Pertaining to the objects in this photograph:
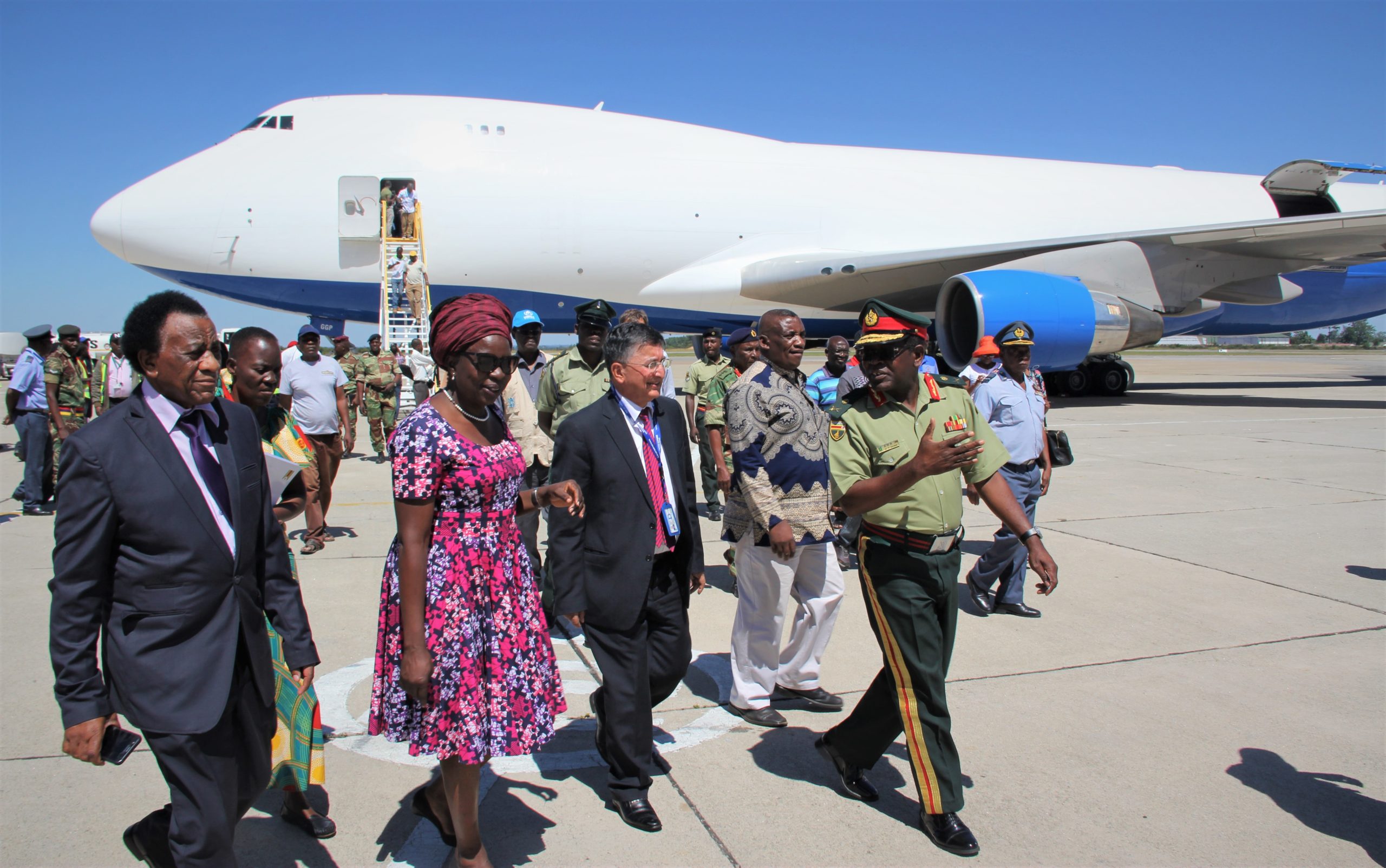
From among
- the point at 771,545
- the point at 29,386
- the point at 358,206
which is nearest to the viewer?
the point at 771,545

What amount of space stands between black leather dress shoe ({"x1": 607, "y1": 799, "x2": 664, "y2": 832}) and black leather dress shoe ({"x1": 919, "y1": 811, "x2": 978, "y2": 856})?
2.93 ft

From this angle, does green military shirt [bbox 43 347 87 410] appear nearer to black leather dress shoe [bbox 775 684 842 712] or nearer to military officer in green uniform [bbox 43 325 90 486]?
military officer in green uniform [bbox 43 325 90 486]

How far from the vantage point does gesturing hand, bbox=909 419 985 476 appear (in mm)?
2504

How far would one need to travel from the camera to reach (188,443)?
2.11m

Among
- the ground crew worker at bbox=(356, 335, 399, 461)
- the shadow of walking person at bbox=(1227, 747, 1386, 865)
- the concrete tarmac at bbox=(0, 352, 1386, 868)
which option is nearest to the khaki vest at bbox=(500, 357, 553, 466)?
the concrete tarmac at bbox=(0, 352, 1386, 868)

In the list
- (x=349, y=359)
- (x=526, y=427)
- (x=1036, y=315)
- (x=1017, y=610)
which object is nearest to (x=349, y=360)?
(x=349, y=359)

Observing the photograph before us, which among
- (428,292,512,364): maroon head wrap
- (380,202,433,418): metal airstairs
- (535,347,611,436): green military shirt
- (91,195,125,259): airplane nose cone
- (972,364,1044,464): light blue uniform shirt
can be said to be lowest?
(972,364,1044,464): light blue uniform shirt

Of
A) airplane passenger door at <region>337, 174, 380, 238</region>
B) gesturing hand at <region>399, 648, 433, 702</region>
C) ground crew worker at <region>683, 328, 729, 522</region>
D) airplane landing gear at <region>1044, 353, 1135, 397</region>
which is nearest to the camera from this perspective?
gesturing hand at <region>399, 648, 433, 702</region>

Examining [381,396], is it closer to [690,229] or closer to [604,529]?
[690,229]

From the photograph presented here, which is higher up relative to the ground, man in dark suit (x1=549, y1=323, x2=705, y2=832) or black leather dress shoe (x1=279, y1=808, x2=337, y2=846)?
man in dark suit (x1=549, y1=323, x2=705, y2=832)

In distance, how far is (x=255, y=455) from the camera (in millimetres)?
2289

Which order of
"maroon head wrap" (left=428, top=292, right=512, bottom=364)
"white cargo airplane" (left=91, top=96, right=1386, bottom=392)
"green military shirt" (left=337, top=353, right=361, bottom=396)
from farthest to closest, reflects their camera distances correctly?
"white cargo airplane" (left=91, top=96, right=1386, bottom=392) < "green military shirt" (left=337, top=353, right=361, bottom=396) < "maroon head wrap" (left=428, top=292, right=512, bottom=364)

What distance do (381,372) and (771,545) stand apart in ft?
31.3

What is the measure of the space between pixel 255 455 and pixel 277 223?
1240cm
